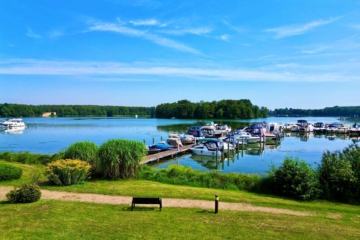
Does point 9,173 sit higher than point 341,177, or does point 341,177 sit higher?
point 341,177

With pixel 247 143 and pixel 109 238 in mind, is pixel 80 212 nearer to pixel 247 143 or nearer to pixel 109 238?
pixel 109 238

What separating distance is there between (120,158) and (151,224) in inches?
309

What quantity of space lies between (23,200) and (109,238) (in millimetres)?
4841

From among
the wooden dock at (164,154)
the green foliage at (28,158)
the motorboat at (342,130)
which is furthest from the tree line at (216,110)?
the green foliage at (28,158)

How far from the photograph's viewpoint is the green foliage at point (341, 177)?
12.5 m

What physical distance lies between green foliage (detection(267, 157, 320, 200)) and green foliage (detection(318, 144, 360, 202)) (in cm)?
54

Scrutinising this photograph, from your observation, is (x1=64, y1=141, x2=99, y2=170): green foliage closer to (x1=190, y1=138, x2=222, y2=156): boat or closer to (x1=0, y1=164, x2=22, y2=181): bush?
(x1=0, y1=164, x2=22, y2=181): bush

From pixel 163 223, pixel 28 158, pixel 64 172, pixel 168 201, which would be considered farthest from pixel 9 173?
pixel 163 223

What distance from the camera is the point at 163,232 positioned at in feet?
24.0

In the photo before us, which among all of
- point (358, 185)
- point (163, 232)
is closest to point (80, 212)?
point (163, 232)

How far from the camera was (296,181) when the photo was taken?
12.8 meters

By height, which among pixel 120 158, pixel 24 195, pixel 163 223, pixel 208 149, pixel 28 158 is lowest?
pixel 208 149

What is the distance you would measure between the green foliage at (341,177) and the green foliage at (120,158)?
9.88 metres

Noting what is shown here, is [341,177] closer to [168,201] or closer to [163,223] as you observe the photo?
[168,201]
